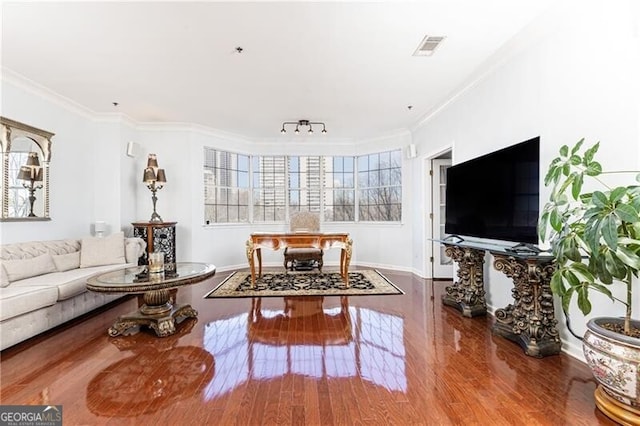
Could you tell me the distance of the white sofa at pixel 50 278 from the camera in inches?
101

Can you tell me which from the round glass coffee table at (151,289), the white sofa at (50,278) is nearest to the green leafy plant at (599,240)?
the round glass coffee table at (151,289)

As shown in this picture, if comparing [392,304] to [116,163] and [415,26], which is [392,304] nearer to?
[415,26]

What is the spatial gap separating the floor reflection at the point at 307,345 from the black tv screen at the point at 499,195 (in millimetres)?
1303

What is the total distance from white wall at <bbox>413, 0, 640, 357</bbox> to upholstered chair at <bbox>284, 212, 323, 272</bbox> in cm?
287

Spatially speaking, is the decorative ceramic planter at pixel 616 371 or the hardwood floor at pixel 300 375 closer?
the decorative ceramic planter at pixel 616 371

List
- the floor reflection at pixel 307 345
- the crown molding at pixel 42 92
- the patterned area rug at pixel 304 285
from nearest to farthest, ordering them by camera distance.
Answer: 1. the floor reflection at pixel 307 345
2. the crown molding at pixel 42 92
3. the patterned area rug at pixel 304 285

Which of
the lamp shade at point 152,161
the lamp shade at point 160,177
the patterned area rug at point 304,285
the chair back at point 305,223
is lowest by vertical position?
the patterned area rug at point 304,285

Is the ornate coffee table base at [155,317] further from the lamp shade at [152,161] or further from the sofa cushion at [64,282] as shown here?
the lamp shade at [152,161]

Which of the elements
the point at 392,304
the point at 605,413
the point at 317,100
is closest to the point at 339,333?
the point at 392,304

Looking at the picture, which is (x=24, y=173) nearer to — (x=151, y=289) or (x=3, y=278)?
(x=3, y=278)

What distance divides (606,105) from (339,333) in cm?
267

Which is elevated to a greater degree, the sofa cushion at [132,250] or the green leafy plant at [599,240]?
the green leafy plant at [599,240]

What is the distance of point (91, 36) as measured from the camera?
2.71 metres

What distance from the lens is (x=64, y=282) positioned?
9.81ft
